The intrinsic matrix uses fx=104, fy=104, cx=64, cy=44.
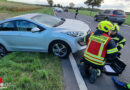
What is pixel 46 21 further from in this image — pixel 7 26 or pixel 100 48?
pixel 100 48

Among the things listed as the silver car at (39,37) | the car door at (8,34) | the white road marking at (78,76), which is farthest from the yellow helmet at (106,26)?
the car door at (8,34)

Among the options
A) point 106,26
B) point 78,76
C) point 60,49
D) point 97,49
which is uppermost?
point 106,26

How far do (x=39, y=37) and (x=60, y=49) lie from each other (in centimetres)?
85

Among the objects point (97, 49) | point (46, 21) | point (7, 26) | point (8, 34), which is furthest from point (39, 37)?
point (97, 49)

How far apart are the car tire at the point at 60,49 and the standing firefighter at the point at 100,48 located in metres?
1.02

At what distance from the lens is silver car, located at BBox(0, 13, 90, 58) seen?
137 inches

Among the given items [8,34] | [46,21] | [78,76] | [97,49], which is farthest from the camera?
[46,21]

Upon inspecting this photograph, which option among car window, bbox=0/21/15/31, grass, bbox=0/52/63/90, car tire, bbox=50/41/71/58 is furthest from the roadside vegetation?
car window, bbox=0/21/15/31

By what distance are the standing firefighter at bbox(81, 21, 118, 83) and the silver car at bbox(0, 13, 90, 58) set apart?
96cm

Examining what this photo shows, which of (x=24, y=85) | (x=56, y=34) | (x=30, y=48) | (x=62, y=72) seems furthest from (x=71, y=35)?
(x=24, y=85)

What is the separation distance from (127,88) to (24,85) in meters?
2.37

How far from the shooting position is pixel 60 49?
3.68 meters

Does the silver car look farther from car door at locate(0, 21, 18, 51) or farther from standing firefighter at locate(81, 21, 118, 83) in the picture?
standing firefighter at locate(81, 21, 118, 83)

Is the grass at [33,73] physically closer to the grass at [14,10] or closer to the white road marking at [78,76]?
the white road marking at [78,76]
